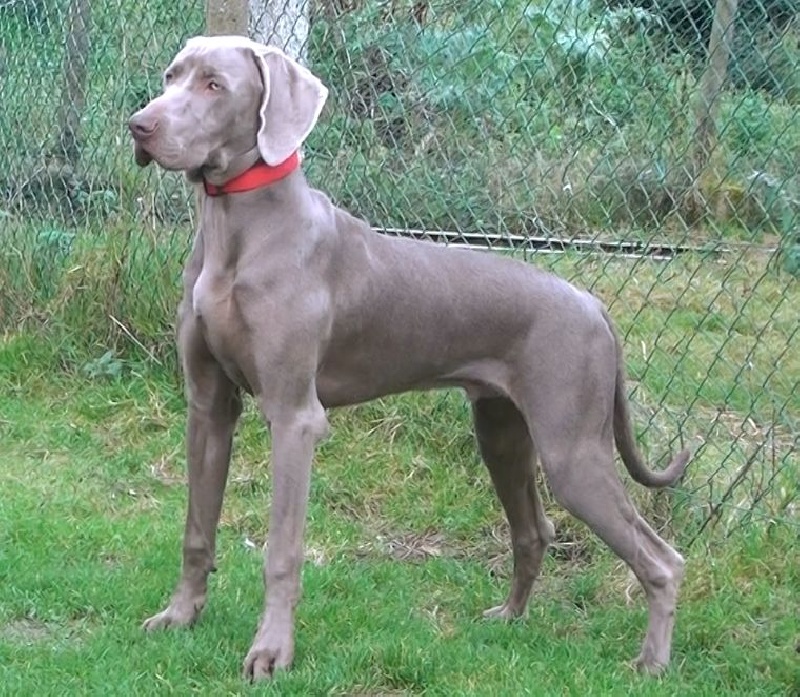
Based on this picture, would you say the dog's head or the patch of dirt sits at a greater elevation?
the dog's head

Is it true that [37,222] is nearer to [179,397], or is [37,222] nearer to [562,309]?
[179,397]

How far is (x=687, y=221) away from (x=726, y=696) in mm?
1813

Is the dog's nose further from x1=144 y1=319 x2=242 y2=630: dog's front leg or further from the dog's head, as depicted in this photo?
x1=144 y1=319 x2=242 y2=630: dog's front leg

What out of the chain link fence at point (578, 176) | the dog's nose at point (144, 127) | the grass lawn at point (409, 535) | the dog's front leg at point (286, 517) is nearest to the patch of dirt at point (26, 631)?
the grass lawn at point (409, 535)

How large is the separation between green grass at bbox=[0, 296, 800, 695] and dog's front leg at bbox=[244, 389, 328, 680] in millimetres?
131

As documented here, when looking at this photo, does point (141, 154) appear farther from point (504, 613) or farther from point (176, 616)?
point (504, 613)

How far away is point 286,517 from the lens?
386 centimetres

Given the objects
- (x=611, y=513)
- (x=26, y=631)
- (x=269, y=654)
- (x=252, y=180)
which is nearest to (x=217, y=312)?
(x=252, y=180)

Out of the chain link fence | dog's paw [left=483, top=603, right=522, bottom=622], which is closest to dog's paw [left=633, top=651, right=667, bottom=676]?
dog's paw [left=483, top=603, right=522, bottom=622]

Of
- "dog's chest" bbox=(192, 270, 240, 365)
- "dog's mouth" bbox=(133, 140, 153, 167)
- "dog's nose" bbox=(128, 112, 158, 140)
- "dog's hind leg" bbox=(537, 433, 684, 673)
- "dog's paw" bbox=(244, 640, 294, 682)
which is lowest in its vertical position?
"dog's paw" bbox=(244, 640, 294, 682)

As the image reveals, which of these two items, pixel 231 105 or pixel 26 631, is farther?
pixel 26 631

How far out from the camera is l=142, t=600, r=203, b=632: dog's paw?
13.5 feet

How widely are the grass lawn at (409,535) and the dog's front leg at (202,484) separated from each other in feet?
0.29

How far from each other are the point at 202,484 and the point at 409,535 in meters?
1.18
